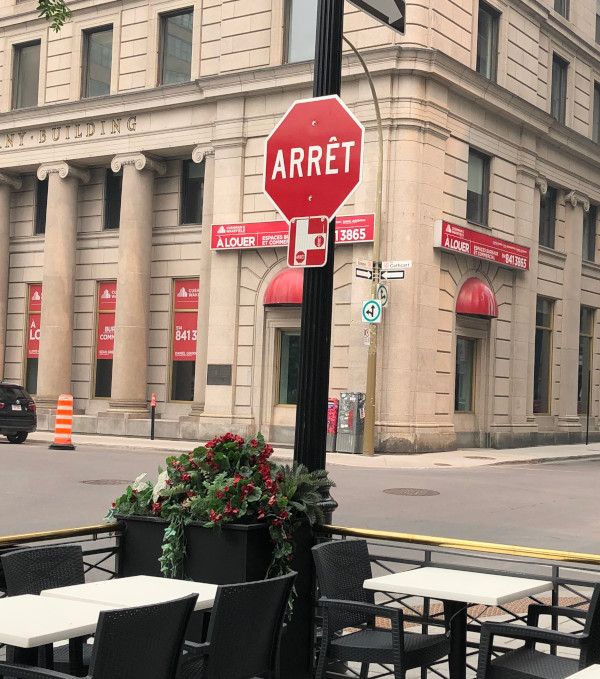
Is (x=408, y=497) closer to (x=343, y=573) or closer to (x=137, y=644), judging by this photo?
(x=343, y=573)

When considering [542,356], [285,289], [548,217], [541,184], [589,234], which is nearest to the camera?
[285,289]

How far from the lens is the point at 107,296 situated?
3397 cm

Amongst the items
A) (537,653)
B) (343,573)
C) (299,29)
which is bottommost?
(537,653)

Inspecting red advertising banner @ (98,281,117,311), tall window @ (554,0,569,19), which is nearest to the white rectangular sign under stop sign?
red advertising banner @ (98,281,117,311)

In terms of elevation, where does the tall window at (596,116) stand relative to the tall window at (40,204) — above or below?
above

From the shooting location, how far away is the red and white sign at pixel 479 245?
2816cm

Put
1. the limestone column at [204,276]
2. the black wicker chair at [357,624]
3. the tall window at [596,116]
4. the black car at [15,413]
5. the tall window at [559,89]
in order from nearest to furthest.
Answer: the black wicker chair at [357,624] → the black car at [15,413] → the limestone column at [204,276] → the tall window at [559,89] → the tall window at [596,116]

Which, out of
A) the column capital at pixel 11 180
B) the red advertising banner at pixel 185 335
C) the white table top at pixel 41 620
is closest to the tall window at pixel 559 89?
the red advertising banner at pixel 185 335

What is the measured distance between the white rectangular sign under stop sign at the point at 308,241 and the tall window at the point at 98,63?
2900 cm

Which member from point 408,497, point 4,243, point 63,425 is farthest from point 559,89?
point 408,497

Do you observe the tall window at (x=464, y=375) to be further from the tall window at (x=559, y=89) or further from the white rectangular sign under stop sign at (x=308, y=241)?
the white rectangular sign under stop sign at (x=308, y=241)

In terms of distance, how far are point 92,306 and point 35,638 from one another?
101 ft

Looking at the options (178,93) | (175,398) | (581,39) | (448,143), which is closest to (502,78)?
(448,143)

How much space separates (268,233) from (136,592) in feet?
80.4
